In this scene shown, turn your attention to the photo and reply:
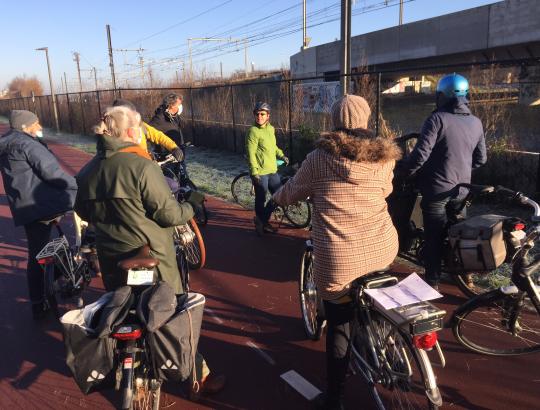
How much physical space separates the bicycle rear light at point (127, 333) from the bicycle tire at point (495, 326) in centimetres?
234

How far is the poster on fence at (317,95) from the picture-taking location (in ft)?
40.1

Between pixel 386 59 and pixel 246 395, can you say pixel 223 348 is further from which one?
pixel 386 59

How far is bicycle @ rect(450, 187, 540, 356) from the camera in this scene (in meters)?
2.86

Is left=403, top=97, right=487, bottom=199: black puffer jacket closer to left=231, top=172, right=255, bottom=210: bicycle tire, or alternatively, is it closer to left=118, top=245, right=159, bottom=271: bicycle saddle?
left=118, top=245, right=159, bottom=271: bicycle saddle

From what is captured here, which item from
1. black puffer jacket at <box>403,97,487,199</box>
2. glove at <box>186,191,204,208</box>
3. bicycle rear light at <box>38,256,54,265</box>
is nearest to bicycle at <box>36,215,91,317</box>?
bicycle rear light at <box>38,256,54,265</box>

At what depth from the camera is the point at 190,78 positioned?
30.1 metres

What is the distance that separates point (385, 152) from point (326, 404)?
5.35 ft

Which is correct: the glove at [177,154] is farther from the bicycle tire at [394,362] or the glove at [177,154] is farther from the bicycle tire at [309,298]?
the bicycle tire at [394,362]

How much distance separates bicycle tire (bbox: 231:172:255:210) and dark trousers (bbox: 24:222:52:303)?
3982 millimetres

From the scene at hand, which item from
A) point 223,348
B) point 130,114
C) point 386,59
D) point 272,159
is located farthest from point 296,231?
point 386,59

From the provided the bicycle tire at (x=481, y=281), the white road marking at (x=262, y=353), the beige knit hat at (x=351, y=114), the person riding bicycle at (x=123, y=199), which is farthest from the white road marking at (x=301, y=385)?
the beige knit hat at (x=351, y=114)

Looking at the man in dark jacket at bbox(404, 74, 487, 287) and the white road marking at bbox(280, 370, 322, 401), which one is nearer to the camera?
the white road marking at bbox(280, 370, 322, 401)

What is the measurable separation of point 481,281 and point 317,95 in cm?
909

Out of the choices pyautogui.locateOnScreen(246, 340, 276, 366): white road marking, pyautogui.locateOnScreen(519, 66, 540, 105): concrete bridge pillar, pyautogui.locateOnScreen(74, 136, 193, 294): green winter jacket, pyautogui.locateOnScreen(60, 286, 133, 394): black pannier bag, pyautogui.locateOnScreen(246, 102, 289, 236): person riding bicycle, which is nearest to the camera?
pyautogui.locateOnScreen(60, 286, 133, 394): black pannier bag
